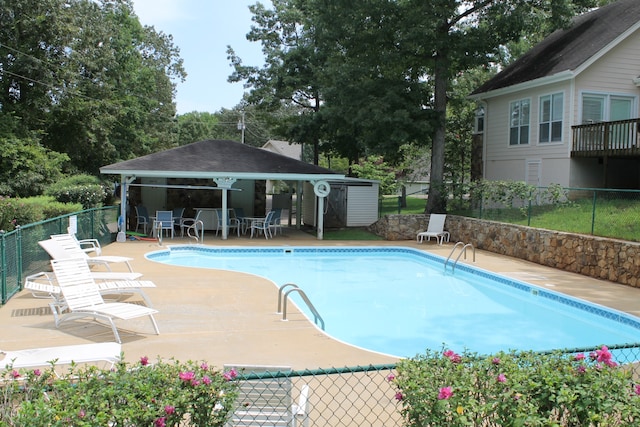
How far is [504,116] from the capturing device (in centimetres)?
2217

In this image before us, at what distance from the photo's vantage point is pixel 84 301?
26.0ft

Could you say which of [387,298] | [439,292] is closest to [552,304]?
[439,292]

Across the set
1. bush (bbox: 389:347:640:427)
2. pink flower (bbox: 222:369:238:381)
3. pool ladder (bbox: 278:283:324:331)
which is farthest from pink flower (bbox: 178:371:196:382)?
pool ladder (bbox: 278:283:324:331)

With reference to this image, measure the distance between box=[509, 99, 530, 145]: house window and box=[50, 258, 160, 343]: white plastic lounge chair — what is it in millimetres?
17048

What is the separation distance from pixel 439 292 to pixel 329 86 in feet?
44.9

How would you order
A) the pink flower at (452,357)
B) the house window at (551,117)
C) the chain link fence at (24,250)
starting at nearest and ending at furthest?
the pink flower at (452,357)
the chain link fence at (24,250)
the house window at (551,117)

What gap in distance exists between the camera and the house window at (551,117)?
62.8 ft

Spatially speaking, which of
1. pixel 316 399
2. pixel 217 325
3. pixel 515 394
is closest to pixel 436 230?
pixel 217 325

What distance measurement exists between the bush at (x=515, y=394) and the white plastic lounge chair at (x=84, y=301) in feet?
15.8

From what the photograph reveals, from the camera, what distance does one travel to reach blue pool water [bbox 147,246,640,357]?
9266 mm

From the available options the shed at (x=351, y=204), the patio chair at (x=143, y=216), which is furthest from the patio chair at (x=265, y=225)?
the patio chair at (x=143, y=216)

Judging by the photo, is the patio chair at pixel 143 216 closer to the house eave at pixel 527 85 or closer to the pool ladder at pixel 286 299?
the pool ladder at pixel 286 299

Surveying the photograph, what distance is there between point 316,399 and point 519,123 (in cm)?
1868

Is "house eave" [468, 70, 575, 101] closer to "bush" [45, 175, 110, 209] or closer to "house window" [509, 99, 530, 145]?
"house window" [509, 99, 530, 145]
